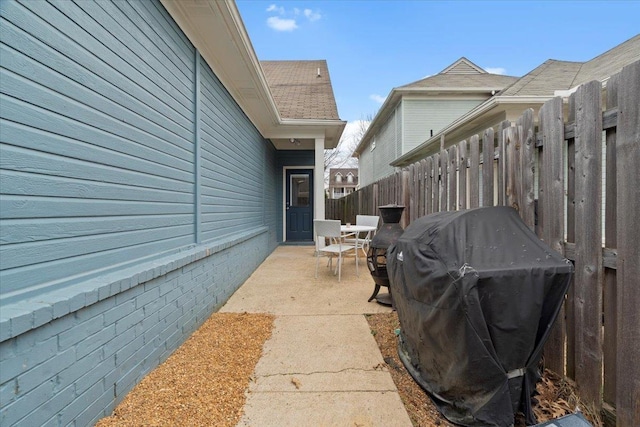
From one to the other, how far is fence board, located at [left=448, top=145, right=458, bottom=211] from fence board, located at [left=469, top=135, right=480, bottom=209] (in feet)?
0.92

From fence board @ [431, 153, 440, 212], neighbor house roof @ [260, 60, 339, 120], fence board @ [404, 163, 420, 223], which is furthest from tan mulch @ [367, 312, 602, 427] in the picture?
neighbor house roof @ [260, 60, 339, 120]

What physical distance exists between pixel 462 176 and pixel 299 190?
6600 millimetres

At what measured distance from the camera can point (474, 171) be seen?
2.63 m

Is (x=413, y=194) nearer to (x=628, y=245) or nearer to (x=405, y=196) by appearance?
(x=405, y=196)

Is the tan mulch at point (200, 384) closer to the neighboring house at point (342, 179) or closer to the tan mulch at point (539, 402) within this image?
the tan mulch at point (539, 402)

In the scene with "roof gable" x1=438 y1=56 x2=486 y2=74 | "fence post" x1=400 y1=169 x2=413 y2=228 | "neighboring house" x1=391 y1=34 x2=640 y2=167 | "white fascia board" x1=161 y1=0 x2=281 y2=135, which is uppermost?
"roof gable" x1=438 y1=56 x2=486 y2=74

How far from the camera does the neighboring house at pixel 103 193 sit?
1.27 meters

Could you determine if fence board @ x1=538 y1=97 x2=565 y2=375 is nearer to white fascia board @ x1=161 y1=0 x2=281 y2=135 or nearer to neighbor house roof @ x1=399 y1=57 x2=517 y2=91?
white fascia board @ x1=161 y1=0 x2=281 y2=135

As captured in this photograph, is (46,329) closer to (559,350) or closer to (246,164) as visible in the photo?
(559,350)

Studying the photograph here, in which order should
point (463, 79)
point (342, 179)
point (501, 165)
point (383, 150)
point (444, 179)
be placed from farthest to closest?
1. point (342, 179)
2. point (383, 150)
3. point (463, 79)
4. point (444, 179)
5. point (501, 165)

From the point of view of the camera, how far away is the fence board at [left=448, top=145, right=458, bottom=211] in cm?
298

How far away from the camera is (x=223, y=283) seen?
12.5ft

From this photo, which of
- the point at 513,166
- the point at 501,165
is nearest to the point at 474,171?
the point at 501,165

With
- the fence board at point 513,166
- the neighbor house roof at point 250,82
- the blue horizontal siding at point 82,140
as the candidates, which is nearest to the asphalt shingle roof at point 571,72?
the neighbor house roof at point 250,82
